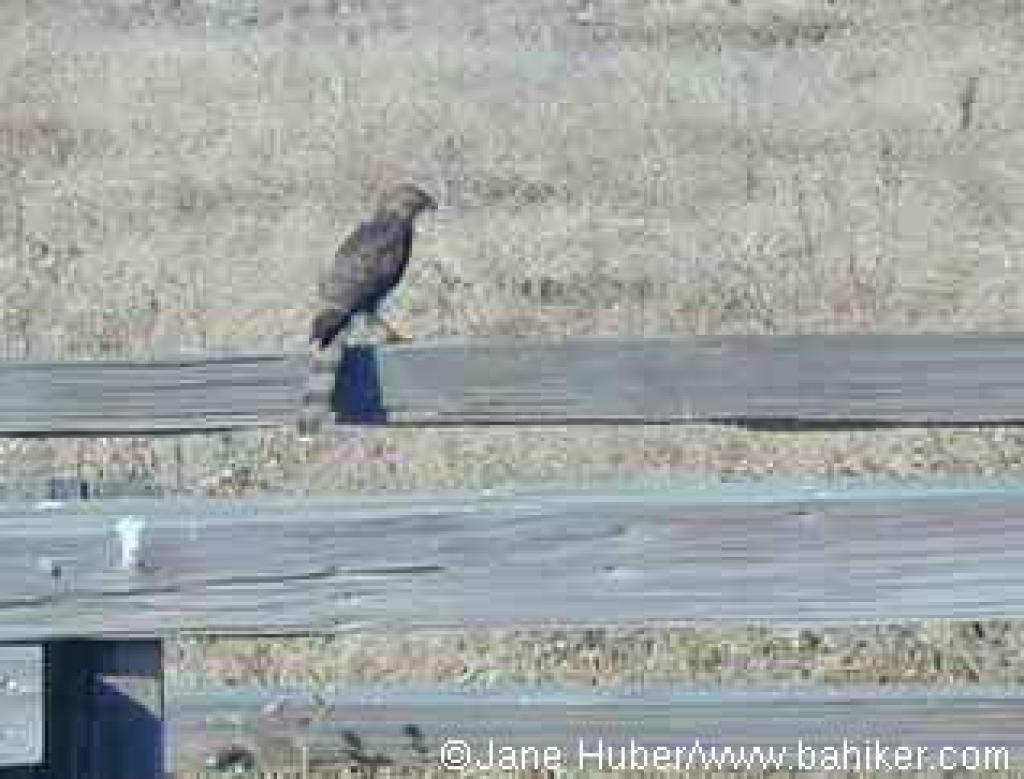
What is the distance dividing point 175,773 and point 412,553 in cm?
247

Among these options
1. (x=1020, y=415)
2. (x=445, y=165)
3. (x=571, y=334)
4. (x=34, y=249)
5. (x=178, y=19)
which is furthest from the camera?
(x=178, y=19)

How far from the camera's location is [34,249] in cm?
1178

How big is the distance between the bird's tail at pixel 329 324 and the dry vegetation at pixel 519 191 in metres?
0.68

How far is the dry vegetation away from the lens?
808cm

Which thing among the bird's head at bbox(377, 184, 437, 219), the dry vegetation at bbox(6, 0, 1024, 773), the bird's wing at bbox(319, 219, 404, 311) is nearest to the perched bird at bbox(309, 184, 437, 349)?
the bird's wing at bbox(319, 219, 404, 311)

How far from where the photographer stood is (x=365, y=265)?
23.4ft

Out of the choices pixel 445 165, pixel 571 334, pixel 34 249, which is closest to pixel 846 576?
pixel 571 334

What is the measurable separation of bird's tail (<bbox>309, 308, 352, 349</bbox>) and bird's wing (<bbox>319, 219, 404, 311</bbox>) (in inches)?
2.1

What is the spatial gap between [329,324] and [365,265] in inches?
20.5

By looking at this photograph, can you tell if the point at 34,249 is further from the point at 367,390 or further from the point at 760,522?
the point at 760,522

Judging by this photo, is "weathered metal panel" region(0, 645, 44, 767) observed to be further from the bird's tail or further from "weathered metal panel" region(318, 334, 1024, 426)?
the bird's tail

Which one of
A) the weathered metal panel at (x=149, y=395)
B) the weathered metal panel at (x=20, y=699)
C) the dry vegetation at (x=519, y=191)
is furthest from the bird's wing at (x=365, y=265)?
the weathered metal panel at (x=20, y=699)

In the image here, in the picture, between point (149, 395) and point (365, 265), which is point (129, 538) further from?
point (365, 265)

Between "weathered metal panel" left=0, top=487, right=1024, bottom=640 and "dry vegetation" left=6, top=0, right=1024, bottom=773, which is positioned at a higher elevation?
"dry vegetation" left=6, top=0, right=1024, bottom=773
